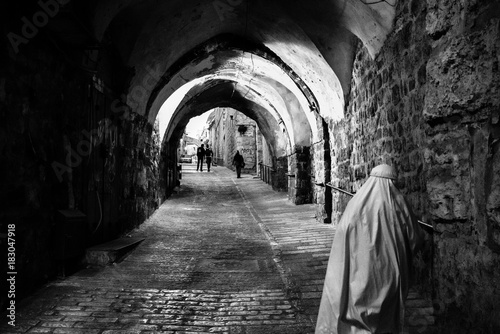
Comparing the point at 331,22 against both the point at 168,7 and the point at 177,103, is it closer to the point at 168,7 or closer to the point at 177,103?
the point at 168,7

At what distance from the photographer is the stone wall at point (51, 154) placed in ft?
11.3

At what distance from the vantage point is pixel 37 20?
3566 mm

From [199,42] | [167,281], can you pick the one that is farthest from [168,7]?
[167,281]

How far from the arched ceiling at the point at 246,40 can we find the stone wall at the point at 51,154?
90 cm

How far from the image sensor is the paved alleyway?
10.3ft

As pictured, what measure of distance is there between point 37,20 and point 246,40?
5.31m

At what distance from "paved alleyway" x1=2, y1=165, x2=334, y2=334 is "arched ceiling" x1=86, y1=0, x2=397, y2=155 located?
8.58 feet

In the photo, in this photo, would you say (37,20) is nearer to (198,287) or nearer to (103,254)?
(103,254)

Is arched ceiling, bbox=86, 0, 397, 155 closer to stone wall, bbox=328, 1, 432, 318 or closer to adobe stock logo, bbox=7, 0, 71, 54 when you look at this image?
A: stone wall, bbox=328, 1, 432, 318

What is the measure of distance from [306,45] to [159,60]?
8.78ft

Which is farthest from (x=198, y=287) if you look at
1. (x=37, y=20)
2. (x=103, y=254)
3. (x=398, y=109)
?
(x=37, y=20)

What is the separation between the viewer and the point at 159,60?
7270 millimetres

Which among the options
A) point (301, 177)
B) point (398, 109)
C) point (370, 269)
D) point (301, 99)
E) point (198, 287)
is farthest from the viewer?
point (301, 177)

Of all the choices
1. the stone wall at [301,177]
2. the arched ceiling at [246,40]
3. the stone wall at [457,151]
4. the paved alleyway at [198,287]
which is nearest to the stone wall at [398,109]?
the stone wall at [457,151]
